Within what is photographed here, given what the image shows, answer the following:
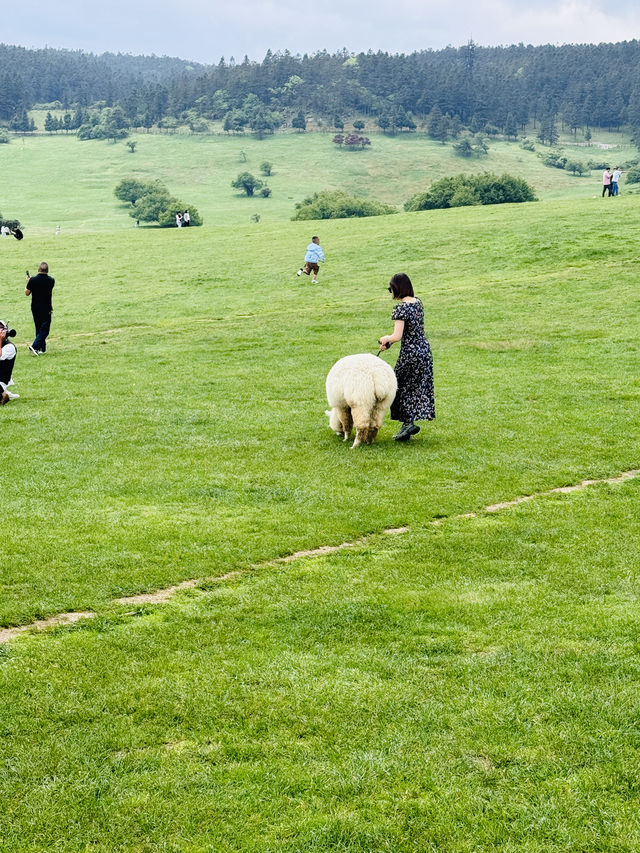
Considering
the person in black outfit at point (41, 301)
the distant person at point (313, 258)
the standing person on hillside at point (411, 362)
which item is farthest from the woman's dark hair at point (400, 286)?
the distant person at point (313, 258)

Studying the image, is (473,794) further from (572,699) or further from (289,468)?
(289,468)

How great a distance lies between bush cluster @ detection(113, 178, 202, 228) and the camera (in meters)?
103

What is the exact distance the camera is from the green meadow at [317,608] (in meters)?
6.08

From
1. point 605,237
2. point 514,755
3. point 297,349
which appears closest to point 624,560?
point 514,755

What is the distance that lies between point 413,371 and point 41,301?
1576 cm

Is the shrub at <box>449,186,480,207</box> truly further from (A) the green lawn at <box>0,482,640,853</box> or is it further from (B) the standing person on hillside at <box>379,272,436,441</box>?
(A) the green lawn at <box>0,482,640,853</box>

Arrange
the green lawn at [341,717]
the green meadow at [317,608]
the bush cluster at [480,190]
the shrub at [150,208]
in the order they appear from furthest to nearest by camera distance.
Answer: the shrub at [150,208] < the bush cluster at [480,190] < the green meadow at [317,608] < the green lawn at [341,717]

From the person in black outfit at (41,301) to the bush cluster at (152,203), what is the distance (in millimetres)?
74058

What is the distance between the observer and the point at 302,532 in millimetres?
11570

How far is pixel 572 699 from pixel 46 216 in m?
123

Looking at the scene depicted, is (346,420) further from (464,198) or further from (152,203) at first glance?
(152,203)

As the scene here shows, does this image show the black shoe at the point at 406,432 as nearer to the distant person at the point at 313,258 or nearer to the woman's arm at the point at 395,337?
the woman's arm at the point at 395,337

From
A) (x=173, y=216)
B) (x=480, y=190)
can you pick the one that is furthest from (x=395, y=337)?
(x=173, y=216)

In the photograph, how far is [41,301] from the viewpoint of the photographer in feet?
89.0
